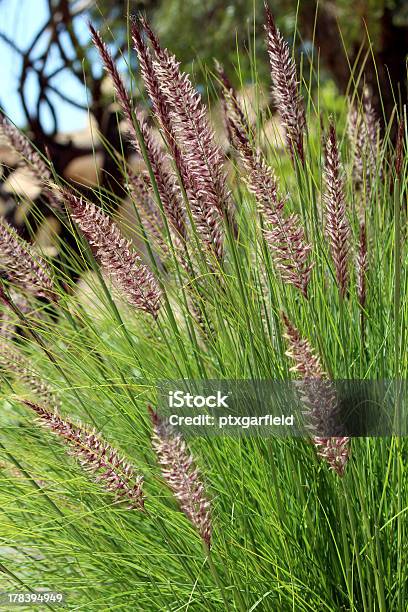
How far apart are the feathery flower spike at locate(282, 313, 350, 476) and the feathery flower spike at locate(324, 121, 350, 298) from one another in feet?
0.57

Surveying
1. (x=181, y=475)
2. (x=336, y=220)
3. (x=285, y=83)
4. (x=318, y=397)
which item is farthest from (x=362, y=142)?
(x=181, y=475)

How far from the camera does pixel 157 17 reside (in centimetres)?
682

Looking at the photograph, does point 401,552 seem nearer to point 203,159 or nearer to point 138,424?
point 138,424

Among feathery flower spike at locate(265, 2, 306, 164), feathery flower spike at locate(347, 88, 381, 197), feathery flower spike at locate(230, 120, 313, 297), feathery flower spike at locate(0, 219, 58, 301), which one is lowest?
feathery flower spike at locate(230, 120, 313, 297)

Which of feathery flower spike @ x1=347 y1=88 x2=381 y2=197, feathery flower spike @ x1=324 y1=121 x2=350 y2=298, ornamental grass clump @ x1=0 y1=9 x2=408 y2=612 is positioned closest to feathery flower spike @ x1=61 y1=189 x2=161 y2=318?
ornamental grass clump @ x1=0 y1=9 x2=408 y2=612

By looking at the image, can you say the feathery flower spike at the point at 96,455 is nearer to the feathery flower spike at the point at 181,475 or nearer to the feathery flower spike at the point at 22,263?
the feathery flower spike at the point at 181,475

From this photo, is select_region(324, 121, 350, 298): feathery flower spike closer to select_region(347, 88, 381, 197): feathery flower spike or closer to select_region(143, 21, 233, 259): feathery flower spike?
select_region(143, 21, 233, 259): feathery flower spike

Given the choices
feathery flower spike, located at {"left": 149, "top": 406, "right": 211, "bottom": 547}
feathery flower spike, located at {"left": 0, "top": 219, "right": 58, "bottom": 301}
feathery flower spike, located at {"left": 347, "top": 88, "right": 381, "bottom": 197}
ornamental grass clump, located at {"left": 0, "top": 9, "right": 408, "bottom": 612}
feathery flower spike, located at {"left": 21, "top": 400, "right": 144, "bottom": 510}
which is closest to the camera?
feathery flower spike, located at {"left": 149, "top": 406, "right": 211, "bottom": 547}

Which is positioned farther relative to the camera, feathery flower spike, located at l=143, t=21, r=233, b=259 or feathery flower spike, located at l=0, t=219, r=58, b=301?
feathery flower spike, located at l=0, t=219, r=58, b=301

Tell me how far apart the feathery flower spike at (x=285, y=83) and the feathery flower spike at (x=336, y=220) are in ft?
0.43

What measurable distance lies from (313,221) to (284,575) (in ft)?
2.07

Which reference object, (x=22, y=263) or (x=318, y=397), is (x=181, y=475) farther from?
(x=22, y=263)

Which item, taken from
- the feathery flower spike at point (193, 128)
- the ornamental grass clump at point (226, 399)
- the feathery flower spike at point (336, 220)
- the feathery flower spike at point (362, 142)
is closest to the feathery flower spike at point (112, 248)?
the ornamental grass clump at point (226, 399)

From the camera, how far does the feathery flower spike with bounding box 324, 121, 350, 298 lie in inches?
45.0
